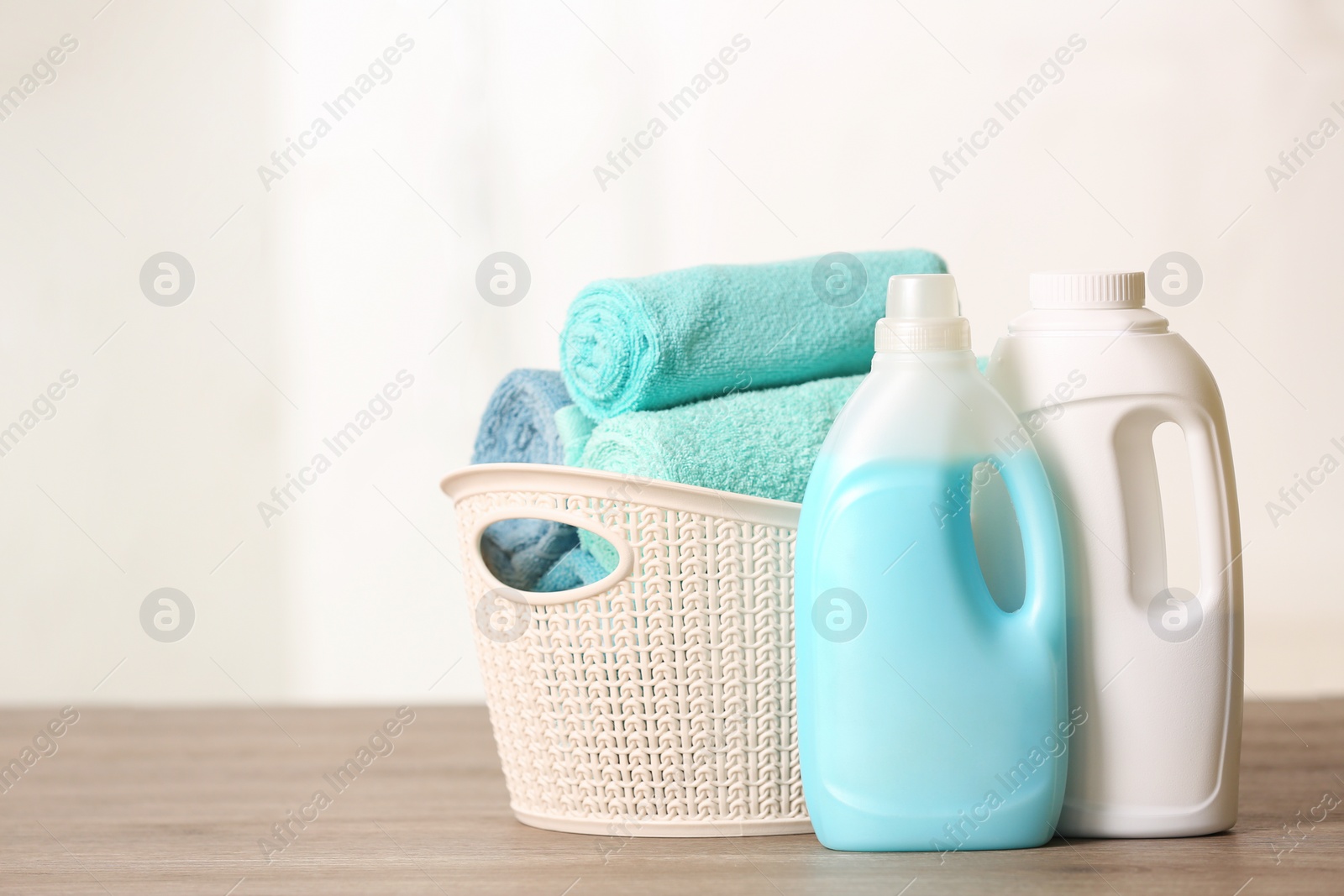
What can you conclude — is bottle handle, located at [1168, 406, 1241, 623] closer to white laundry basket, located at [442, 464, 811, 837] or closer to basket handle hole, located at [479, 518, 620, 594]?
white laundry basket, located at [442, 464, 811, 837]

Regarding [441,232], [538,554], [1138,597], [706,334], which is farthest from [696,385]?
[441,232]

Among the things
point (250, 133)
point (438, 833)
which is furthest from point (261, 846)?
point (250, 133)

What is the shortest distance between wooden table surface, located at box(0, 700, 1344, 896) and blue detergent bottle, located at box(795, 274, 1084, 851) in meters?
0.03

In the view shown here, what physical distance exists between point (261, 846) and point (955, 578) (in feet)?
1.40

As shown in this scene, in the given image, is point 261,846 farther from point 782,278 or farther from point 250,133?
point 250,133

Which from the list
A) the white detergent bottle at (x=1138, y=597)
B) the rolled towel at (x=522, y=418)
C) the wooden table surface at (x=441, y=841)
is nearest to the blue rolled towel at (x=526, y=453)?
the rolled towel at (x=522, y=418)

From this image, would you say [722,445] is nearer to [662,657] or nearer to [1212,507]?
[662,657]

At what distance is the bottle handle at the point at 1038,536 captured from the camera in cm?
60

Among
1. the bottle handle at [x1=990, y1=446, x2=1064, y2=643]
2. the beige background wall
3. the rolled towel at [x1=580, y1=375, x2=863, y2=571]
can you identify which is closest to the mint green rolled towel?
the rolled towel at [x1=580, y1=375, x2=863, y2=571]

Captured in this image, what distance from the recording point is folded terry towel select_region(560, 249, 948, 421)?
0.70 meters

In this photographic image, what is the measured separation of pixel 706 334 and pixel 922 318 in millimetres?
147

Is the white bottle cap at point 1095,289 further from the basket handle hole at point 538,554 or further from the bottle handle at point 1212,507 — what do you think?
the basket handle hole at point 538,554

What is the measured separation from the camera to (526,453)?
2.65ft

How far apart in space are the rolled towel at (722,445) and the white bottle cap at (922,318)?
0.09 m
